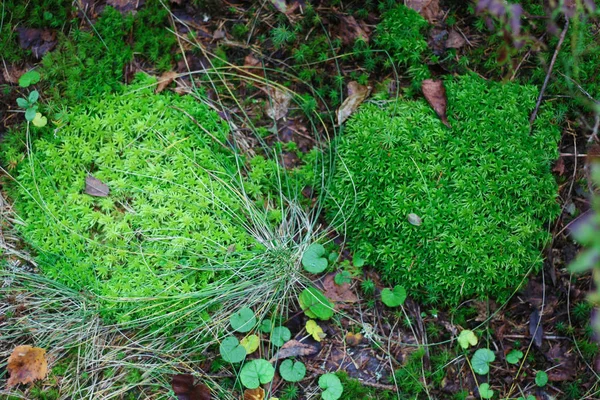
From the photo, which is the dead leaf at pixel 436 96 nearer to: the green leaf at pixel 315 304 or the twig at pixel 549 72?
the twig at pixel 549 72

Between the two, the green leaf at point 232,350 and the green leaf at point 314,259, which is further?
the green leaf at point 314,259

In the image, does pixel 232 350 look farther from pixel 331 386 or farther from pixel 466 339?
pixel 466 339

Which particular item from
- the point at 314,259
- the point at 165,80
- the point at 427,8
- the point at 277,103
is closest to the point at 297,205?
the point at 314,259

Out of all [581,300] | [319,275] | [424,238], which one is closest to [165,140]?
[319,275]

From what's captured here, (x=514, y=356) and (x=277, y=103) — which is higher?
(x=277, y=103)

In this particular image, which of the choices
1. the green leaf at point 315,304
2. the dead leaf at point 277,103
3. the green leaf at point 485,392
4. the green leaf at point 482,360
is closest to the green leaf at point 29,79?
the dead leaf at point 277,103

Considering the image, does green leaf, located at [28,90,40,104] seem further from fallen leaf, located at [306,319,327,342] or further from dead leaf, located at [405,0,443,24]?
dead leaf, located at [405,0,443,24]

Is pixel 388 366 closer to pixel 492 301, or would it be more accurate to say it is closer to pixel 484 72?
pixel 492 301
